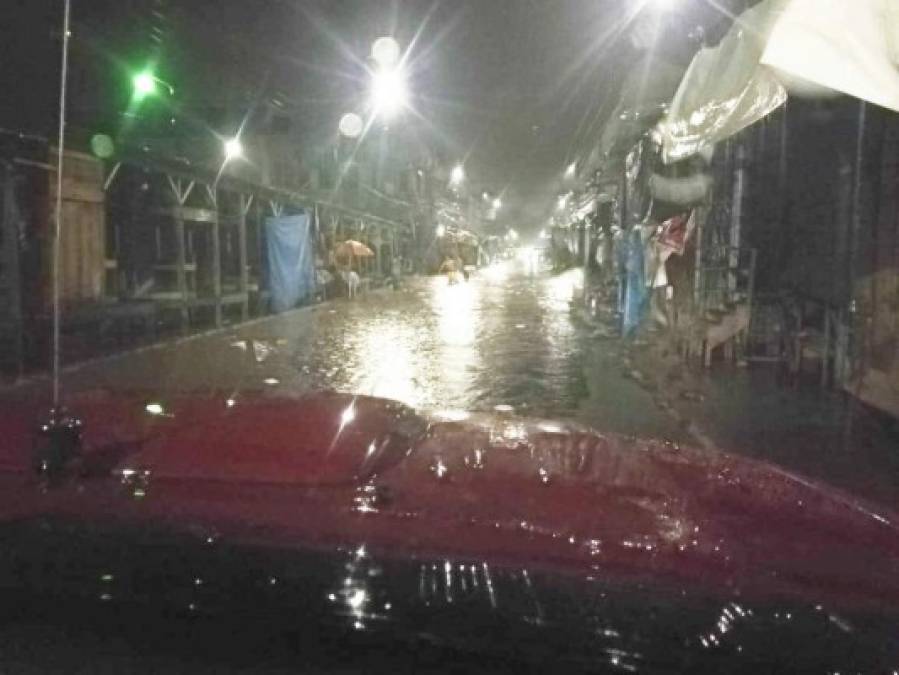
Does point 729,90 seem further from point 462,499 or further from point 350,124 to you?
point 350,124

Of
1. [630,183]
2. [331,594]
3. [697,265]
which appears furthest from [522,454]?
[630,183]

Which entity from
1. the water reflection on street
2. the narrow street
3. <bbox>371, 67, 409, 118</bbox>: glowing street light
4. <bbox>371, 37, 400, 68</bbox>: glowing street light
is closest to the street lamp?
the narrow street

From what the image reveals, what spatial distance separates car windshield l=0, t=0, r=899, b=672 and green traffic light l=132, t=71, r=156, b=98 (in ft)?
0.22

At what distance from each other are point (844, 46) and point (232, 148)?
21.4 meters

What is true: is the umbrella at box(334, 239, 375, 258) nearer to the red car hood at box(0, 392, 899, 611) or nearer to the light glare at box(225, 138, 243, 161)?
the light glare at box(225, 138, 243, 161)

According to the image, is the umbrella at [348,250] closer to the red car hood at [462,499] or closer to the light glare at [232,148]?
the light glare at [232,148]

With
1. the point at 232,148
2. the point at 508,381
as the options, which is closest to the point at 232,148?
the point at 232,148

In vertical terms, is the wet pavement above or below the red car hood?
below

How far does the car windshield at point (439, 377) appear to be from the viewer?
71.5 inches

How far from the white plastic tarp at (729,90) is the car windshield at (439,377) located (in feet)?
0.13

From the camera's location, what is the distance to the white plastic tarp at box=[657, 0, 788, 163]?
7160 millimetres

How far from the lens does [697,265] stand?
15188 millimetres

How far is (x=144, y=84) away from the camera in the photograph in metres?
20.7

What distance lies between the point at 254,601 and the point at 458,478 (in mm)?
662
